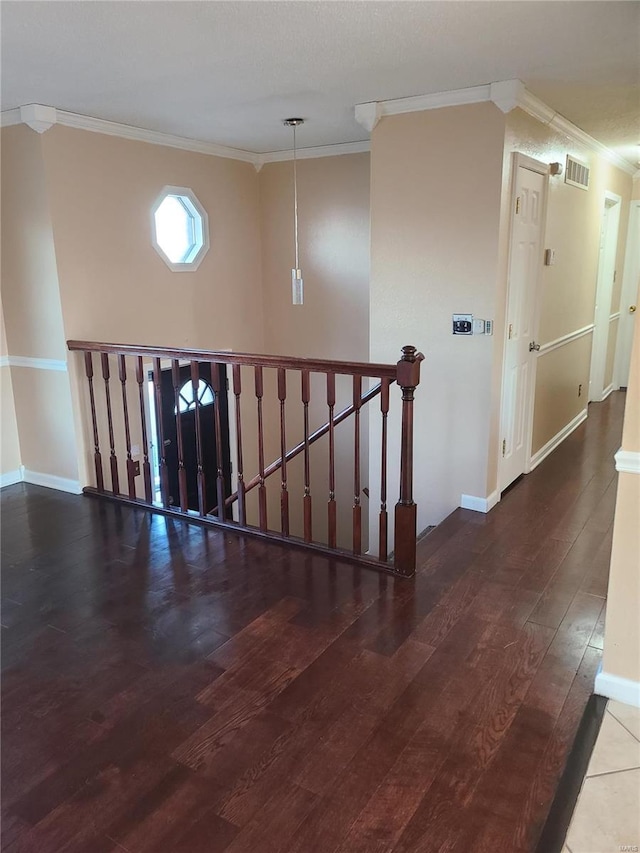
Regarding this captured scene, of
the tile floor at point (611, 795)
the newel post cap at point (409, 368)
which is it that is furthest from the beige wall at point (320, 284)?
the tile floor at point (611, 795)

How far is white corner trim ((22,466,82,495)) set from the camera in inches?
164

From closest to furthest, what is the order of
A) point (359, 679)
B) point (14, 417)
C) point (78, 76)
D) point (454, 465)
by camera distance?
point (359, 679) → point (78, 76) → point (454, 465) → point (14, 417)

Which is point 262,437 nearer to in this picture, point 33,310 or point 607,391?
point 33,310

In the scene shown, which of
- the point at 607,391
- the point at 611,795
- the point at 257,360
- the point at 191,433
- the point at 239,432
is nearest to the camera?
the point at 611,795

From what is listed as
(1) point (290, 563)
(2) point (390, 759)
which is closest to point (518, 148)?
(1) point (290, 563)

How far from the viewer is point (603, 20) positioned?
2441 millimetres

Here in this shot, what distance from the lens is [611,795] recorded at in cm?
175

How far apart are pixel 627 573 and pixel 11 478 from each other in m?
3.90

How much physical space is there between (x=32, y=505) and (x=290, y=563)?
188cm

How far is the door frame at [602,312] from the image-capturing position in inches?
239

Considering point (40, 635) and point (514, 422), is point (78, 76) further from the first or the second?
point (514, 422)

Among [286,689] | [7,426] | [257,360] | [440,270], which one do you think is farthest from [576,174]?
[7,426]

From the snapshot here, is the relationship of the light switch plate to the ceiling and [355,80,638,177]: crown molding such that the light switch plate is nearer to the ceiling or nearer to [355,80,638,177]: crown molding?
[355,80,638,177]: crown molding

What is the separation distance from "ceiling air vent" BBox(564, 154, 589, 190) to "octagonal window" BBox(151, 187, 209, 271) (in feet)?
8.84
